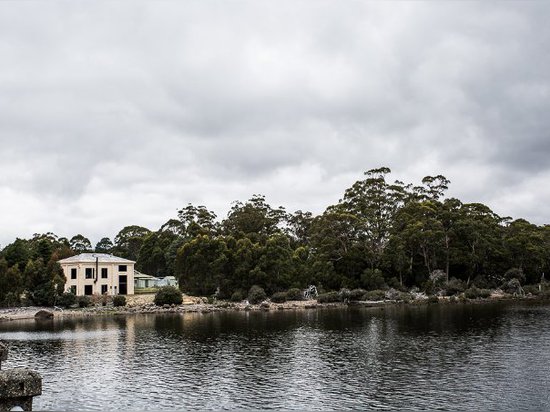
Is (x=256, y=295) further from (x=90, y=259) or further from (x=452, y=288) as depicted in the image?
(x=452, y=288)

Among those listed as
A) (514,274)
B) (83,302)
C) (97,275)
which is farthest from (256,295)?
(514,274)

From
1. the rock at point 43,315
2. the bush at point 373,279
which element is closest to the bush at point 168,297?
the rock at point 43,315

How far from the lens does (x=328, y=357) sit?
40406 mm

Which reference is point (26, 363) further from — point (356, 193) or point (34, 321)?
point (356, 193)

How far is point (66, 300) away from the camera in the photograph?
3307 inches

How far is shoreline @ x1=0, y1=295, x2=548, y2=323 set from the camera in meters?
78.1

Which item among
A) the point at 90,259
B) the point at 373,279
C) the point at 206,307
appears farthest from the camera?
the point at 373,279

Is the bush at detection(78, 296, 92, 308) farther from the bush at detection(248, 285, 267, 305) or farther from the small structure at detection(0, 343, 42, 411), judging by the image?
the small structure at detection(0, 343, 42, 411)

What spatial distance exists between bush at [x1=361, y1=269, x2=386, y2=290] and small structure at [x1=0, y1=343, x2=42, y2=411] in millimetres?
92222

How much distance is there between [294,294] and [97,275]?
3358cm

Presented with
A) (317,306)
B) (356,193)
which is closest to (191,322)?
(317,306)

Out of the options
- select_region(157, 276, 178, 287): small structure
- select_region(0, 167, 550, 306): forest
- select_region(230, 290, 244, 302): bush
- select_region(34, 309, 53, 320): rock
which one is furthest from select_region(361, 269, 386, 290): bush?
select_region(34, 309, 53, 320): rock

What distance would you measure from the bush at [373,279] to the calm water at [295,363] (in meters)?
31.2

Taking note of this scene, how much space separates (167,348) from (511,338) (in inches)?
1140
